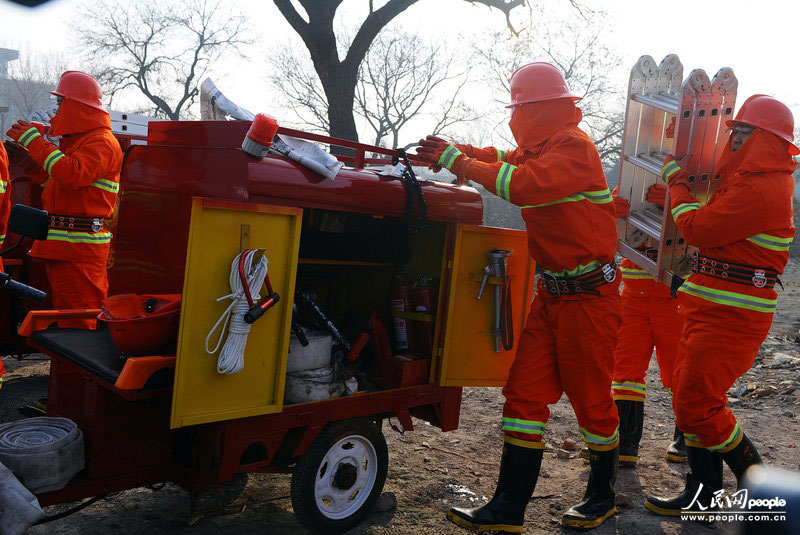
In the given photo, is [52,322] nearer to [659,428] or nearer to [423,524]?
[423,524]

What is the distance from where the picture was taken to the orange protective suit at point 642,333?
15.5 ft

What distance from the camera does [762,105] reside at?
361 cm

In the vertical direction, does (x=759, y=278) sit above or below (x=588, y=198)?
below

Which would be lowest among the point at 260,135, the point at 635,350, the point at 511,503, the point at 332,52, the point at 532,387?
the point at 511,503

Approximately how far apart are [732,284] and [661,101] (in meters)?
1.28

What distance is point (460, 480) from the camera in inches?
175

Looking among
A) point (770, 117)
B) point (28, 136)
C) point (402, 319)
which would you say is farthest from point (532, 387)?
point (28, 136)

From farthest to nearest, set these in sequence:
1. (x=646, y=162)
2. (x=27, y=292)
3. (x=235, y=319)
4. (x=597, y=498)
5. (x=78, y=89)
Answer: (x=78, y=89), (x=646, y=162), (x=597, y=498), (x=235, y=319), (x=27, y=292)

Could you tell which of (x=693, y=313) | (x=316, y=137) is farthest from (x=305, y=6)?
(x=693, y=313)

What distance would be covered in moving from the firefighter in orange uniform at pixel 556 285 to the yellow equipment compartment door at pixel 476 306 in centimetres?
34

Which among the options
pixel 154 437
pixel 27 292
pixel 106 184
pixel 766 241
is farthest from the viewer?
pixel 106 184

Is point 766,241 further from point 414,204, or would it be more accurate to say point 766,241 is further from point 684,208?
point 414,204

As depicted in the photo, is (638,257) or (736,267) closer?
(736,267)

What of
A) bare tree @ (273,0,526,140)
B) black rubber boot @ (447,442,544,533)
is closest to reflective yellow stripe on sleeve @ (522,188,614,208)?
black rubber boot @ (447,442,544,533)
